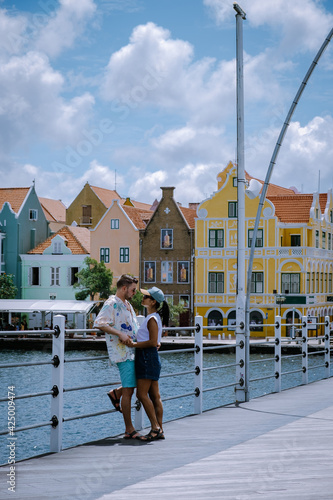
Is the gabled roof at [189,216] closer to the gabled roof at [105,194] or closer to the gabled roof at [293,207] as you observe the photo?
the gabled roof at [293,207]

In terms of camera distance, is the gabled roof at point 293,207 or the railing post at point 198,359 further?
the gabled roof at point 293,207

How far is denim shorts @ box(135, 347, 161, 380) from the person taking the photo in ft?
25.2

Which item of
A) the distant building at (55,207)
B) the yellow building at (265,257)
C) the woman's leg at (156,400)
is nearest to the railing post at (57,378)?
the woman's leg at (156,400)

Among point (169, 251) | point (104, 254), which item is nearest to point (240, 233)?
point (169, 251)

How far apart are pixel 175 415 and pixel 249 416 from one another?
12147 mm

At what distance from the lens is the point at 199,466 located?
650 cm

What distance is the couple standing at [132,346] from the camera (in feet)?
24.7

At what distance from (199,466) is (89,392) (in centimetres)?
2163

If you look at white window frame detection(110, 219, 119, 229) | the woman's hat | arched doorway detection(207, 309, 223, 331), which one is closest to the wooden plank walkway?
the woman's hat

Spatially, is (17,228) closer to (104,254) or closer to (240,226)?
(104,254)


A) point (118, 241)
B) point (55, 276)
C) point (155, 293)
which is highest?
point (118, 241)

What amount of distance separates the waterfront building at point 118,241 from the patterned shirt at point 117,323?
52.3 metres

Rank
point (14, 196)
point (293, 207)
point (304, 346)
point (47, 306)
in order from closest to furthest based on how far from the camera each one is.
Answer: point (304, 346) < point (47, 306) < point (293, 207) < point (14, 196)

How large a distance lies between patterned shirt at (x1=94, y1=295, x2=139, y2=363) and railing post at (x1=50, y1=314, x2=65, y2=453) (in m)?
0.42
